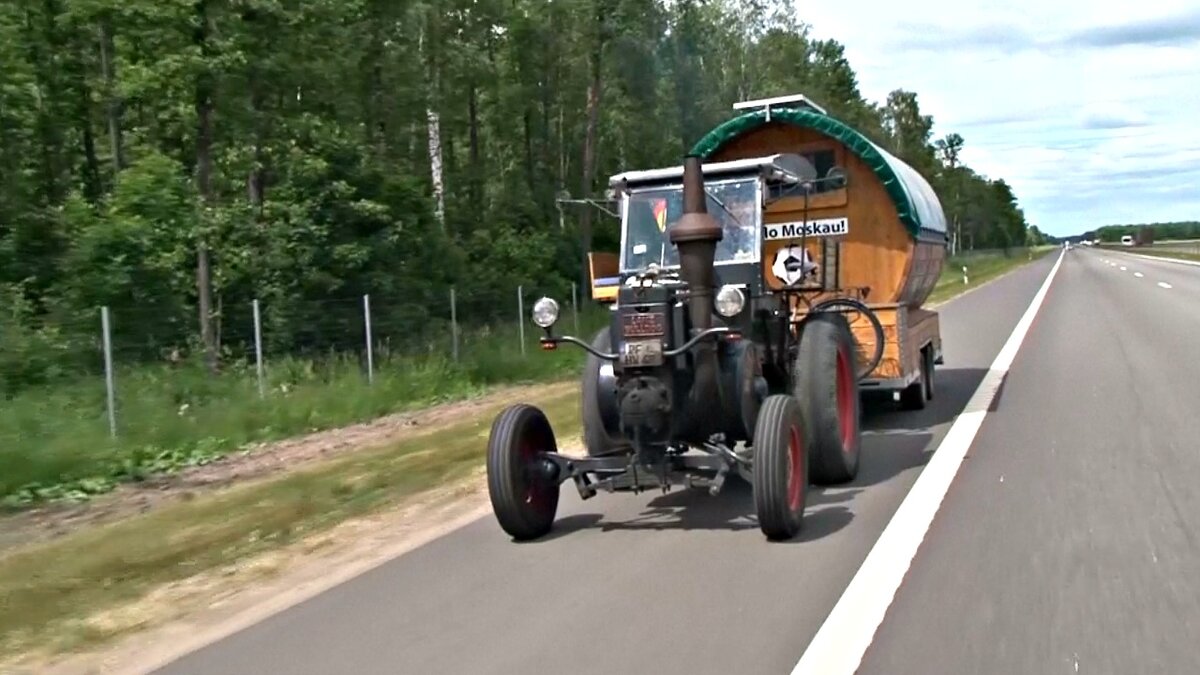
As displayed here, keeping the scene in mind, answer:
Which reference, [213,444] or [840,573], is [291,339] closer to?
[213,444]

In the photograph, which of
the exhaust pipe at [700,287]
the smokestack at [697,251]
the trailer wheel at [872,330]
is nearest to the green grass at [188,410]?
the exhaust pipe at [700,287]

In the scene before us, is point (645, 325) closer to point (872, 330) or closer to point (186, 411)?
point (872, 330)

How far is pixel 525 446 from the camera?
9.52 meters

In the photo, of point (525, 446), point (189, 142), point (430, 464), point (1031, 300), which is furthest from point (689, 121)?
point (525, 446)

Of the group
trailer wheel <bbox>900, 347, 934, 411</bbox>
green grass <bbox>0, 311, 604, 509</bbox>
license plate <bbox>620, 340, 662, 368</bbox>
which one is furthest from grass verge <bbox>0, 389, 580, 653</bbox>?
trailer wheel <bbox>900, 347, 934, 411</bbox>

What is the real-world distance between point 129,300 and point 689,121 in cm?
3389

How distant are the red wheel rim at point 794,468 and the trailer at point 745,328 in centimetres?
1

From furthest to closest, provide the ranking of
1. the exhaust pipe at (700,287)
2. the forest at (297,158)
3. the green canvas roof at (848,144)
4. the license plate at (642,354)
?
the forest at (297,158), the green canvas roof at (848,144), the exhaust pipe at (700,287), the license plate at (642,354)

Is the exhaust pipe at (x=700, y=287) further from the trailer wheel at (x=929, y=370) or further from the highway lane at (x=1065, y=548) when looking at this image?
Result: the trailer wheel at (x=929, y=370)

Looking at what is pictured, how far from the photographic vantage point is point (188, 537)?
1050cm

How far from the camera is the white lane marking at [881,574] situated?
248 inches

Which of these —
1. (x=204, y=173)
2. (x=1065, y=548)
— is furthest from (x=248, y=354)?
(x=1065, y=548)

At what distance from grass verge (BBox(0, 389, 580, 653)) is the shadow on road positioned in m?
2.22

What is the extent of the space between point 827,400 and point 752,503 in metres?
1.02
